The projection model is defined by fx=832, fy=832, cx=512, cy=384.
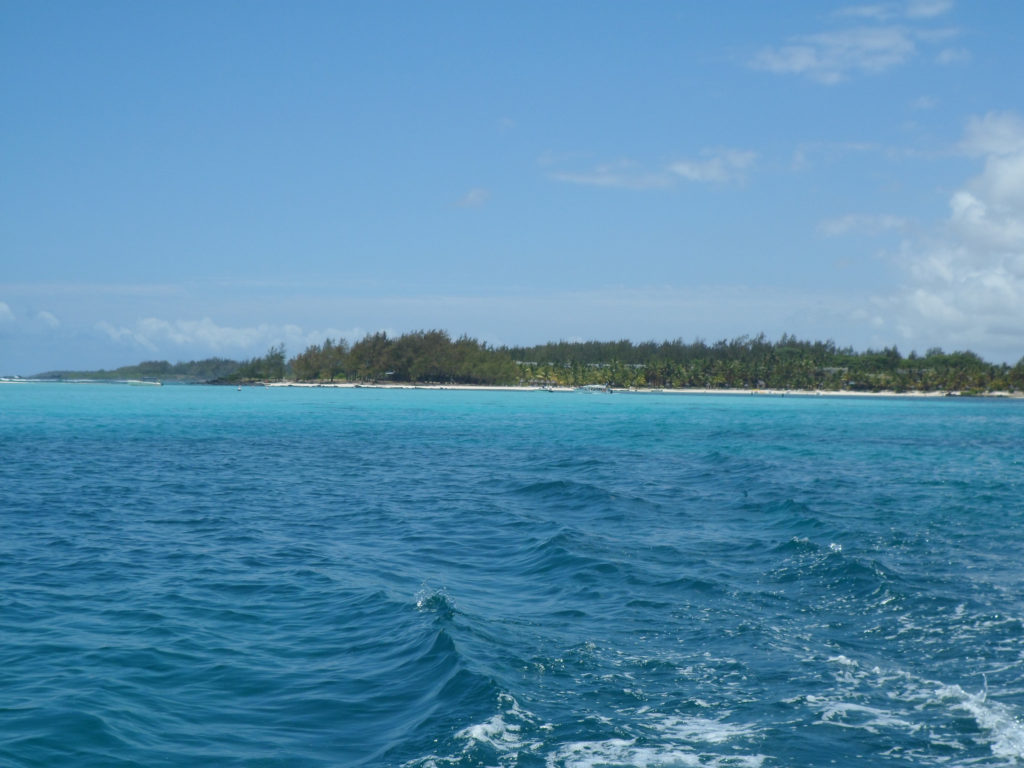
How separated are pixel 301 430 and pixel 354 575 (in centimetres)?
4957

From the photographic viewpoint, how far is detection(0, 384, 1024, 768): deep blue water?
8680mm

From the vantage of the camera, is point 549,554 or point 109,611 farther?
point 549,554

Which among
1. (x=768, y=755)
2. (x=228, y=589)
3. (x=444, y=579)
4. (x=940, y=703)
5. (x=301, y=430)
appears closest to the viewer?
(x=768, y=755)

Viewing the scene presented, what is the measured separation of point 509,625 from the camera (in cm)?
1267

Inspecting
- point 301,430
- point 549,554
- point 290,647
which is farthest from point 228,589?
point 301,430

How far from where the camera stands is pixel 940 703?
382 inches

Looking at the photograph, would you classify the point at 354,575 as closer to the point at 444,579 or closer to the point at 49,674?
the point at 444,579

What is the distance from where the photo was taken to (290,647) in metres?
11.4

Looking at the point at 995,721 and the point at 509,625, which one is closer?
the point at 995,721

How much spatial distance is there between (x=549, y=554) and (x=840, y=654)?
24.4 feet

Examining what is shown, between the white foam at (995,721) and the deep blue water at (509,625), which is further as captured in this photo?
the deep blue water at (509,625)

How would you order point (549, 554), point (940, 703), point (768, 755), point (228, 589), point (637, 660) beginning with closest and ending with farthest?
point (768, 755) → point (940, 703) → point (637, 660) → point (228, 589) → point (549, 554)

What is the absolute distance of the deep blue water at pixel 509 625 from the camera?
342 inches

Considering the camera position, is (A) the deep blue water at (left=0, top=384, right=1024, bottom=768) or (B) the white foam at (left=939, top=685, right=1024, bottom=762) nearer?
(B) the white foam at (left=939, top=685, right=1024, bottom=762)
